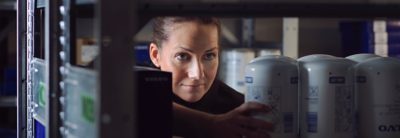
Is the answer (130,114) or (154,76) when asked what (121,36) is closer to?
(130,114)

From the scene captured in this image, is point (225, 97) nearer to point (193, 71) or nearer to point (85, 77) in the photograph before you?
point (193, 71)

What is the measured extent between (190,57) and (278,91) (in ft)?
1.87

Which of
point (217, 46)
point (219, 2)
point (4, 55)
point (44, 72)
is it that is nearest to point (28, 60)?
point (44, 72)

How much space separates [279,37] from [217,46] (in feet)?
8.73

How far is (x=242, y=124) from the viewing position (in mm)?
1284

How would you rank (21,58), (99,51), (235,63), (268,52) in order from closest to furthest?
(99,51) → (21,58) → (235,63) → (268,52)

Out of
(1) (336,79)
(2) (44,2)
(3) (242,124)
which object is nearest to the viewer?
(1) (336,79)

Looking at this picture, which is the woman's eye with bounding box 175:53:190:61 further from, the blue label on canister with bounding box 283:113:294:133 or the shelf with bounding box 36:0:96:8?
the blue label on canister with bounding box 283:113:294:133

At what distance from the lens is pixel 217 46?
1830 mm

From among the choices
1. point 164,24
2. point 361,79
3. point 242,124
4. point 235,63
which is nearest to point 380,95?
point 361,79

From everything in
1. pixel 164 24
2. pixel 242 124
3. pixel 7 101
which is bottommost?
pixel 7 101

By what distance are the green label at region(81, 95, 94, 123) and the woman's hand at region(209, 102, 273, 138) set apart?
1.24 ft

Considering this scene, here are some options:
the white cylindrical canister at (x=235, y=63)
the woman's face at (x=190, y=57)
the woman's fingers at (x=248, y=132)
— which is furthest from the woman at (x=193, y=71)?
the white cylindrical canister at (x=235, y=63)

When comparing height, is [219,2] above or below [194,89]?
above
